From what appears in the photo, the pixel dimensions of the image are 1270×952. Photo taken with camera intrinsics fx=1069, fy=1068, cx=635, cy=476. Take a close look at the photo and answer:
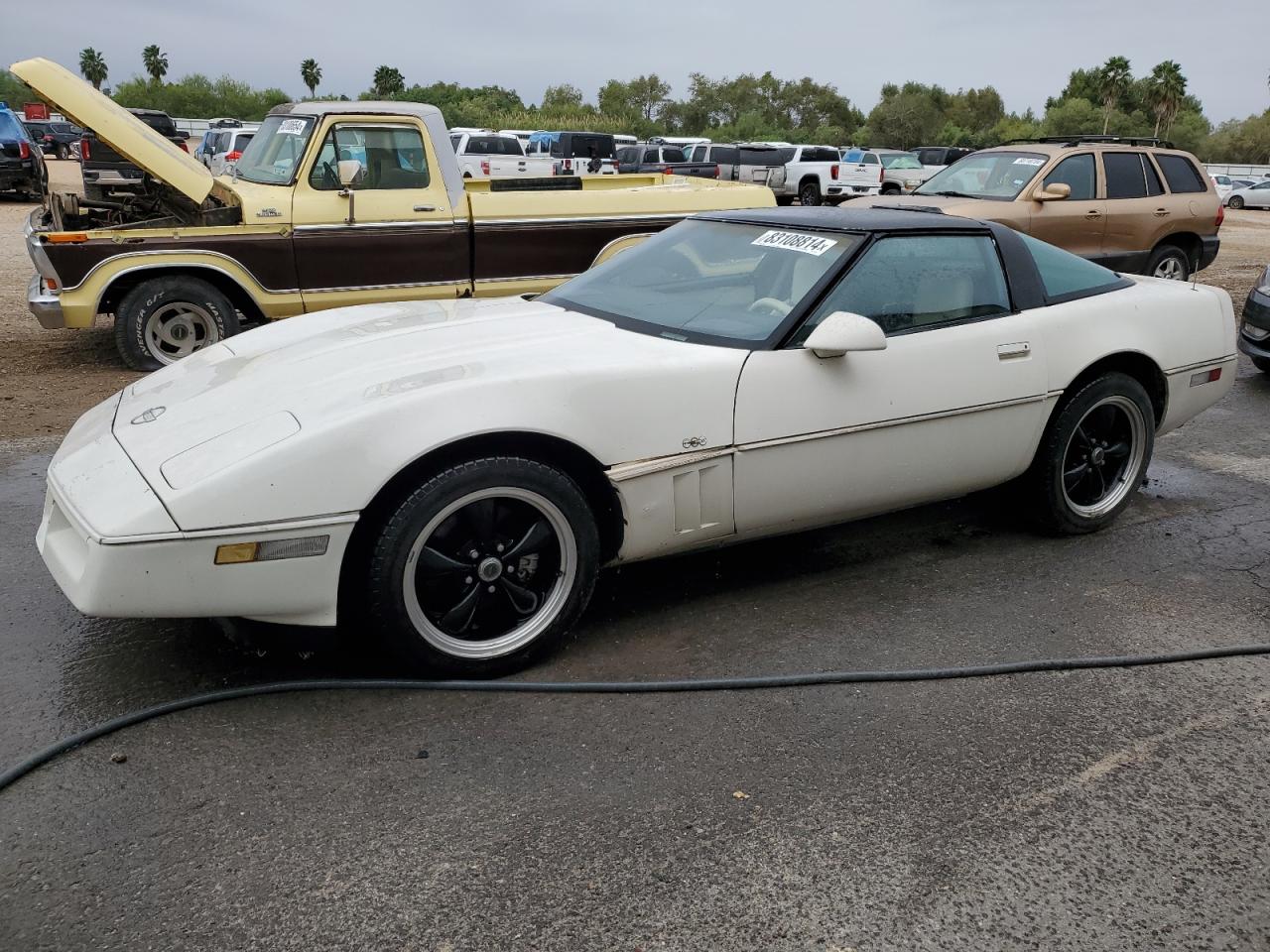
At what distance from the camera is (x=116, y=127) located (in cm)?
750

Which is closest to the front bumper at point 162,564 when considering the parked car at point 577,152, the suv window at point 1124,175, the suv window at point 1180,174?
the suv window at point 1124,175

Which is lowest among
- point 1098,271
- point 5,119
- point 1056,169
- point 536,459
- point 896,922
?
point 896,922

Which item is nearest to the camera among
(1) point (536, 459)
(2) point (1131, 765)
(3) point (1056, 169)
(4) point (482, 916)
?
(4) point (482, 916)

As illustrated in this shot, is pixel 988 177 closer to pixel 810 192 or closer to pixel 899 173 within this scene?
pixel 810 192

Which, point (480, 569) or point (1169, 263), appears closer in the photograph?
point (480, 569)

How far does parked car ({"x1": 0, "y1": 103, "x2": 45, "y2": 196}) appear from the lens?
2131 centimetres

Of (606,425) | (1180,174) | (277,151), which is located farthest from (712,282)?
(1180,174)

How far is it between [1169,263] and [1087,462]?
24.8ft

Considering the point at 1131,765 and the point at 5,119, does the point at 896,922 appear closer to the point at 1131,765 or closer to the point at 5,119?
the point at 1131,765

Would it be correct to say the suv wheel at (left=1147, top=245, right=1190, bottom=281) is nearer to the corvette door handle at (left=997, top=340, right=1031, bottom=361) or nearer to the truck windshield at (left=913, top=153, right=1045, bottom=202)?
the truck windshield at (left=913, top=153, right=1045, bottom=202)

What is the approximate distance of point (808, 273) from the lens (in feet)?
13.1

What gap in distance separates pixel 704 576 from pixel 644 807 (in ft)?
5.26

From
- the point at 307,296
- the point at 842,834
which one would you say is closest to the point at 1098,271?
the point at 842,834

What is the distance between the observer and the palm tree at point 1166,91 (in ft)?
213
